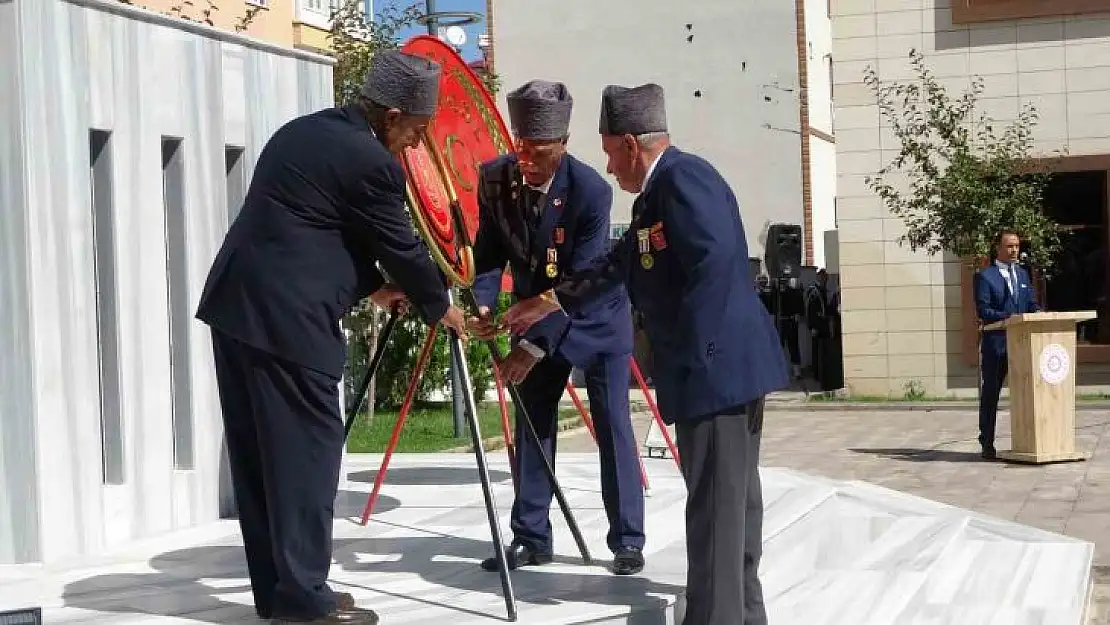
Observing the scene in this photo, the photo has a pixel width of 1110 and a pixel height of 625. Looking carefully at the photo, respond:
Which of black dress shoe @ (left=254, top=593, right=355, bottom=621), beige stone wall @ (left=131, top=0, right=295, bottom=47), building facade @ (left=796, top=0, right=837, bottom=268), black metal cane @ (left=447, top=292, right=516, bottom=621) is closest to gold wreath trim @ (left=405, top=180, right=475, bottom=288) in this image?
black metal cane @ (left=447, top=292, right=516, bottom=621)

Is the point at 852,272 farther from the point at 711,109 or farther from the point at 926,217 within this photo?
the point at 711,109

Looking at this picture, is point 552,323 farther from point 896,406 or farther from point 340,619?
point 896,406

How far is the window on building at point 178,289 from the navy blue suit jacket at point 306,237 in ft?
8.60

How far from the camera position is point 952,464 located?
14125mm

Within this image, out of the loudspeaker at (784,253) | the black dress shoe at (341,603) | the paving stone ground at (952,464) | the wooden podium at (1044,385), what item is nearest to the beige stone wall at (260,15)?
the loudspeaker at (784,253)

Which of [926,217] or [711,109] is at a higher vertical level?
[711,109]

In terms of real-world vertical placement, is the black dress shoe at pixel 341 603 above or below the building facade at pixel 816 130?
below

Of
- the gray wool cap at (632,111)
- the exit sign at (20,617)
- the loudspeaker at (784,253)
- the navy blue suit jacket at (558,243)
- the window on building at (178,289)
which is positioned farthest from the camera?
the loudspeaker at (784,253)

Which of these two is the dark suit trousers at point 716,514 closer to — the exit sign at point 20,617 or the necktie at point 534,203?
the necktie at point 534,203

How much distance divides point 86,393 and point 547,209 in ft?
7.10

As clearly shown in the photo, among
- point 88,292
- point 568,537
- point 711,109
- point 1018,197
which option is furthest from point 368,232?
point 711,109

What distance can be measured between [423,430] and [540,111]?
37.4ft

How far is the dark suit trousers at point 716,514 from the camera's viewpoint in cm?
545

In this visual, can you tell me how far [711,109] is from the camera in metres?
37.5
